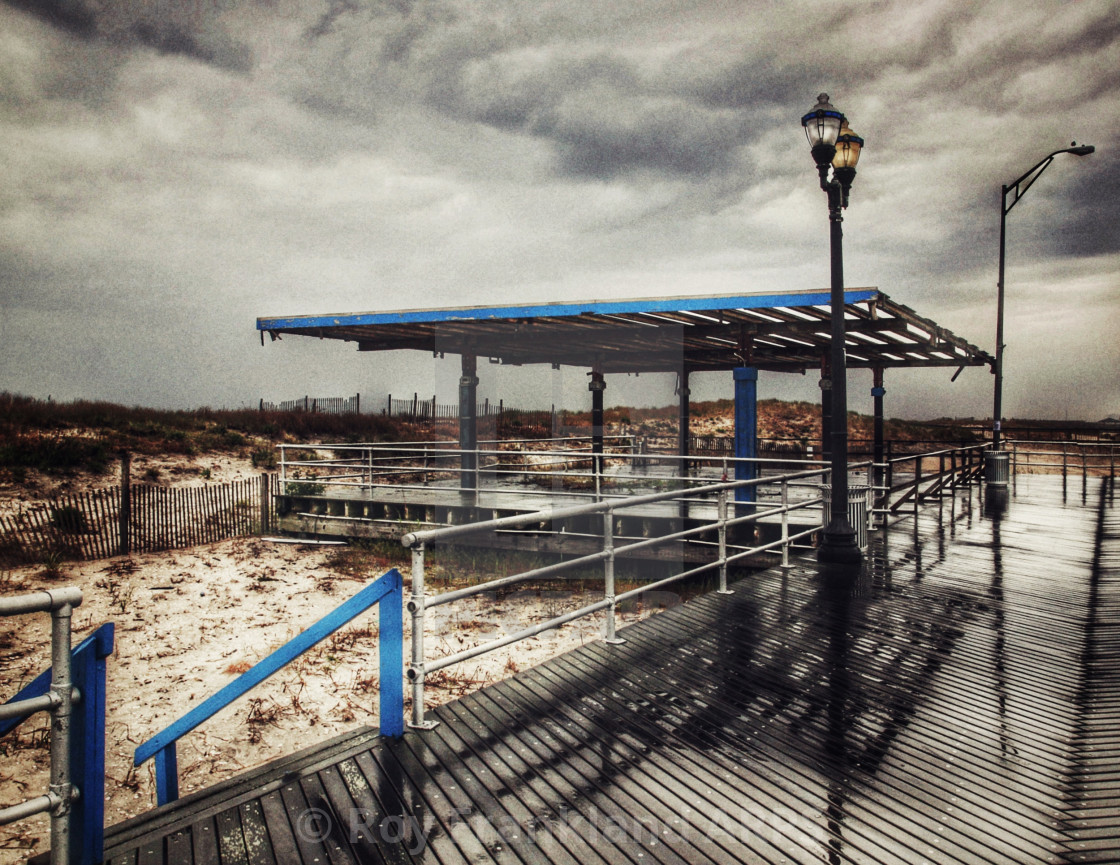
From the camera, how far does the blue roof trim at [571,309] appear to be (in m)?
10.7

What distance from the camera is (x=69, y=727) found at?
2.19 m

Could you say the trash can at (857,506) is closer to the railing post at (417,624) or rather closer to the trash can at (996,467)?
the railing post at (417,624)

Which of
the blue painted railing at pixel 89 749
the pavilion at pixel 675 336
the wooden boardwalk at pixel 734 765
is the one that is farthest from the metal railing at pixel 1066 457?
the blue painted railing at pixel 89 749

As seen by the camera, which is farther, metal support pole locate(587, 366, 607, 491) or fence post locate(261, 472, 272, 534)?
metal support pole locate(587, 366, 607, 491)

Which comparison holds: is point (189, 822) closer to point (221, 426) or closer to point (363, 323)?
point (363, 323)

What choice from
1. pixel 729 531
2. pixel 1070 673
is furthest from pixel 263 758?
pixel 729 531

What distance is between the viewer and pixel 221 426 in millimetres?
29328

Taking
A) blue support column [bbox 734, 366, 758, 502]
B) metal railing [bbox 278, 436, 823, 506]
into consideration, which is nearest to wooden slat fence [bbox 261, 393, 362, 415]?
metal railing [bbox 278, 436, 823, 506]

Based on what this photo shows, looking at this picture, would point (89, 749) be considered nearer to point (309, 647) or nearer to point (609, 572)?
point (309, 647)

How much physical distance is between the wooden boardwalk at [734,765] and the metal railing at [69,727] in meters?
0.28

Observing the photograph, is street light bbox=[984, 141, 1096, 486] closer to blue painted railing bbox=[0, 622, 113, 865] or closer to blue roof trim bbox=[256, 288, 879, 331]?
blue roof trim bbox=[256, 288, 879, 331]

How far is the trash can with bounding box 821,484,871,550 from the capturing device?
29.3 ft

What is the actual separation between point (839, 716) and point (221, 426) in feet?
98.8

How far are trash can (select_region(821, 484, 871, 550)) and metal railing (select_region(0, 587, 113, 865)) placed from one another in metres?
8.08
